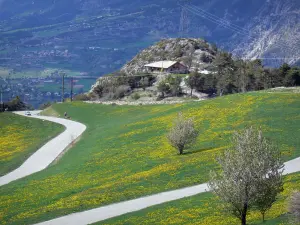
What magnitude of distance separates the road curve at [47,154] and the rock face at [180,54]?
51208 millimetres

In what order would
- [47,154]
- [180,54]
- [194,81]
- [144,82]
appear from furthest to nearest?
1. [180,54]
2. [144,82]
3. [194,81]
4. [47,154]

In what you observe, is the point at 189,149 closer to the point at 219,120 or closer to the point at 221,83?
the point at 219,120

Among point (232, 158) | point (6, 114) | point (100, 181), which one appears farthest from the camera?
point (6, 114)

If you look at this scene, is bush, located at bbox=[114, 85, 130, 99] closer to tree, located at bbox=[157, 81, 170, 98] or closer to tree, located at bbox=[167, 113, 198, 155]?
tree, located at bbox=[157, 81, 170, 98]

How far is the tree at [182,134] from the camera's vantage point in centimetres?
5544

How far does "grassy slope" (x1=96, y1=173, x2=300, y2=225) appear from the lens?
3322 cm

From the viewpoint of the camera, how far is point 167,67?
134 metres

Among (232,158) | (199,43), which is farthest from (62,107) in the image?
(232,158)

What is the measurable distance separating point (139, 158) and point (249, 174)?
28.3m

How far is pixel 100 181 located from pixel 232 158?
21.9m

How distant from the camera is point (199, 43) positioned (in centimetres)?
14800

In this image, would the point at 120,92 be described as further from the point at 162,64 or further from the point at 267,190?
the point at 267,190

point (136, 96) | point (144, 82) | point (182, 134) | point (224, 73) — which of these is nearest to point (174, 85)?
point (136, 96)

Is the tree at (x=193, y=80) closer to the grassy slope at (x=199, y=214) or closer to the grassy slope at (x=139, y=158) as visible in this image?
the grassy slope at (x=139, y=158)
